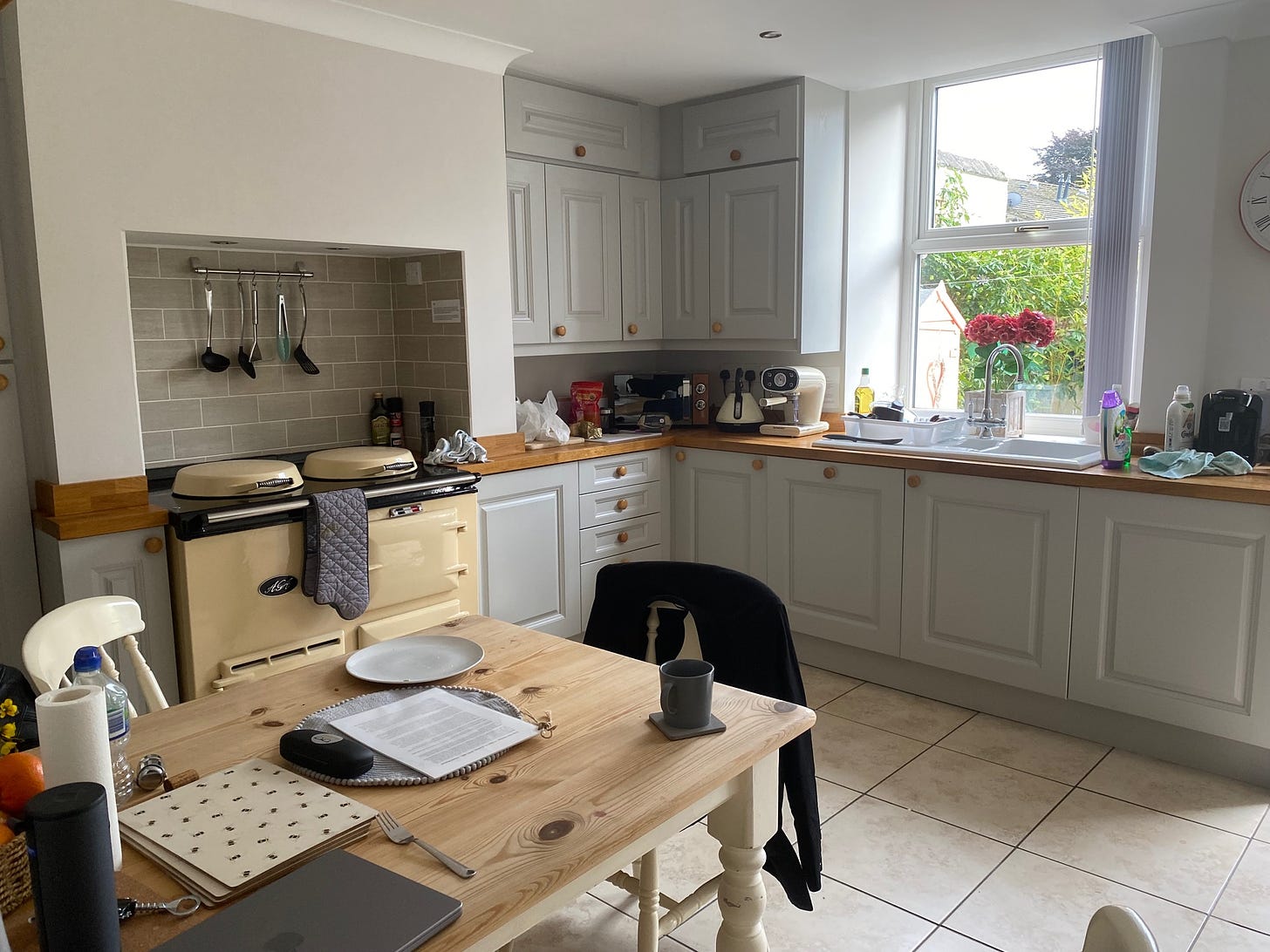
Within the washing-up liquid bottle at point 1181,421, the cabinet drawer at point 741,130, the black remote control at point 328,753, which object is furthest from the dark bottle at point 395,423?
the washing-up liquid bottle at point 1181,421

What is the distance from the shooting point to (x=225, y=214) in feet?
9.10

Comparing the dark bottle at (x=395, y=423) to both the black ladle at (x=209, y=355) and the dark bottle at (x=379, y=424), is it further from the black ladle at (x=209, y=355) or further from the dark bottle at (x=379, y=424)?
the black ladle at (x=209, y=355)

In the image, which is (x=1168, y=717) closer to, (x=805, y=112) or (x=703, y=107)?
(x=805, y=112)

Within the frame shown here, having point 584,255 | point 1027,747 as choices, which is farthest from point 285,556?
point 1027,747

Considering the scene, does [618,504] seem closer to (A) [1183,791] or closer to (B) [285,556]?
(B) [285,556]

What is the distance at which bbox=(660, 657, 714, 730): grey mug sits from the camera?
1.45m

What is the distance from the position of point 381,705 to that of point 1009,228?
332cm

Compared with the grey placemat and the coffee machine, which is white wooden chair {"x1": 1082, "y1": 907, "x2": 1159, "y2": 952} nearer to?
the grey placemat

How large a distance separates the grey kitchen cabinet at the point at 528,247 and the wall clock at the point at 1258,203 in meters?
2.41

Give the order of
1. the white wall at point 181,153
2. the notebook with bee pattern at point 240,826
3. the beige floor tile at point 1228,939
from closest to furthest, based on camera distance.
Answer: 1. the notebook with bee pattern at point 240,826
2. the beige floor tile at point 1228,939
3. the white wall at point 181,153

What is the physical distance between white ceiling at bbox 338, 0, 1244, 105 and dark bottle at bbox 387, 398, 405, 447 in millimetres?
1328

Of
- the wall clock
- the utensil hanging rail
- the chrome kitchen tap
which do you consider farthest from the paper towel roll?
the wall clock

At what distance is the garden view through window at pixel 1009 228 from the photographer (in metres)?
3.72

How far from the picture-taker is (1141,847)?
2492 mm
